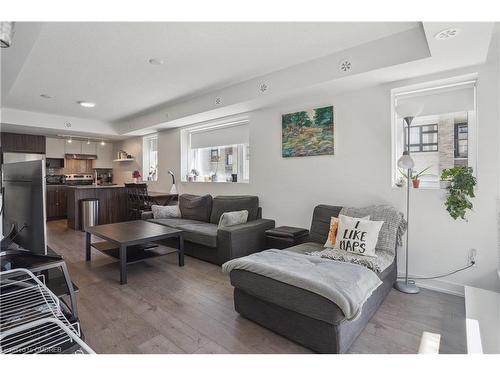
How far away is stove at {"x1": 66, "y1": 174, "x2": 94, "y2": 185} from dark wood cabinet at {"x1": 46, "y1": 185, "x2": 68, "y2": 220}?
0.57 meters

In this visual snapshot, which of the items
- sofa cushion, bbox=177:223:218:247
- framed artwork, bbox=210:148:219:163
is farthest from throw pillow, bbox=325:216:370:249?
framed artwork, bbox=210:148:219:163

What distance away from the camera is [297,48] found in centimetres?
278

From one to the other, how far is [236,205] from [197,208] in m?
0.87

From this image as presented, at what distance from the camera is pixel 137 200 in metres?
5.95

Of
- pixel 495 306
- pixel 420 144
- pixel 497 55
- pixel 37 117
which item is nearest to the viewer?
pixel 495 306

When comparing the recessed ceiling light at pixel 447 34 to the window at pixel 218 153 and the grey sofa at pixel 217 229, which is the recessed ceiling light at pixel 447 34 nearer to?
the grey sofa at pixel 217 229

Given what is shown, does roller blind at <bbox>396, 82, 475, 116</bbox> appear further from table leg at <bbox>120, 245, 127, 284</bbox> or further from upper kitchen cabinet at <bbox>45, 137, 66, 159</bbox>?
upper kitchen cabinet at <bbox>45, 137, 66, 159</bbox>

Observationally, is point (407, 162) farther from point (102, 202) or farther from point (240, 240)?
point (102, 202)

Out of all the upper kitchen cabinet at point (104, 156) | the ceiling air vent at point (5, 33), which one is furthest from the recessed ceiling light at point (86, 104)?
the ceiling air vent at point (5, 33)
